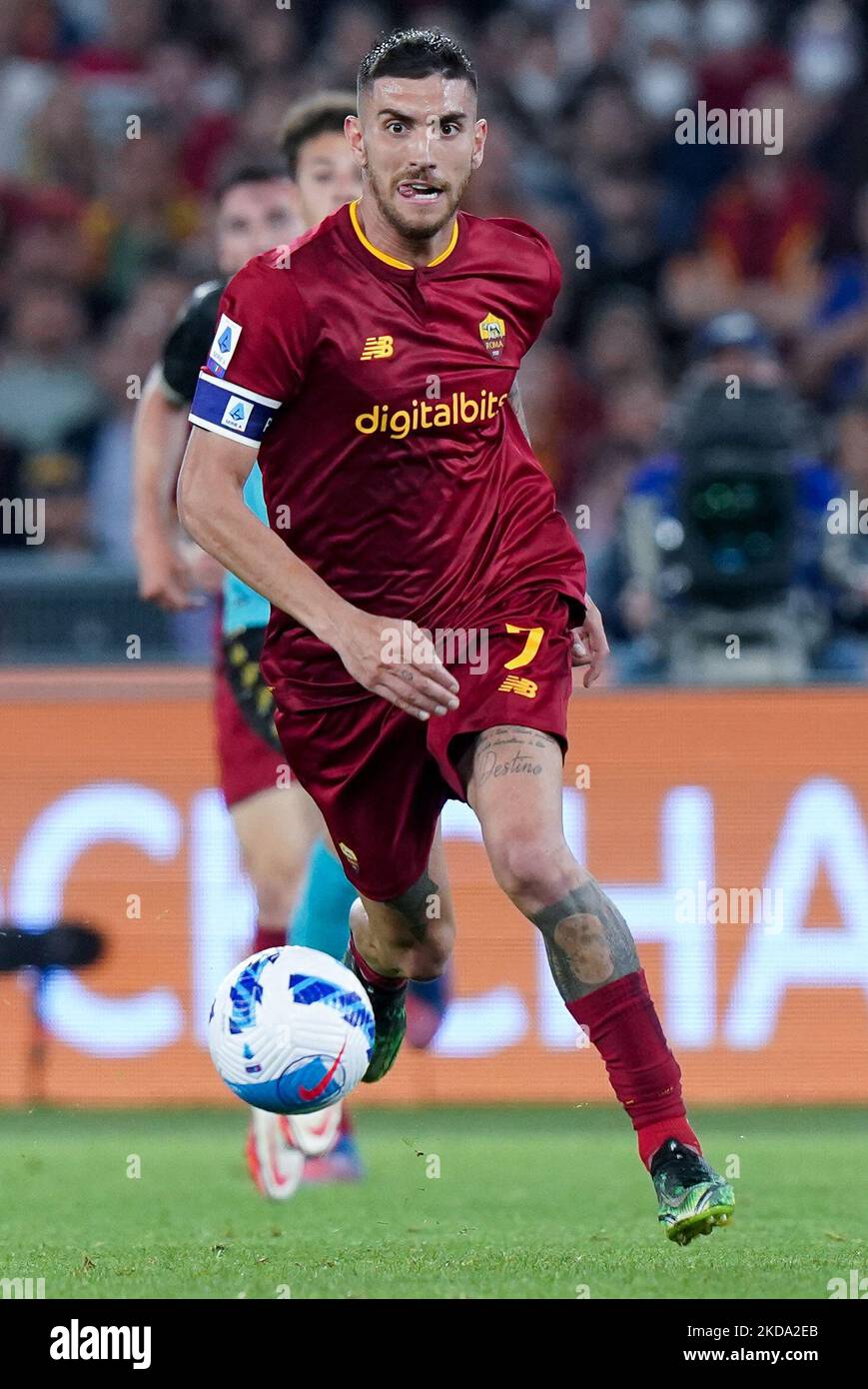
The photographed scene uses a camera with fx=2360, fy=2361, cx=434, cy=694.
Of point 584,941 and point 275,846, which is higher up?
point 275,846

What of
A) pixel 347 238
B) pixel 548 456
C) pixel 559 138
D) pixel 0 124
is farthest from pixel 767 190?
pixel 347 238

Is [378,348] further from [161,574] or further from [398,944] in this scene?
[161,574]

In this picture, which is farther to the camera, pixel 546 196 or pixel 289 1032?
pixel 546 196

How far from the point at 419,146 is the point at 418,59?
0.61 feet

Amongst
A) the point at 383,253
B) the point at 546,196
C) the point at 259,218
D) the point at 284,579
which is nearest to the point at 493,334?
the point at 383,253

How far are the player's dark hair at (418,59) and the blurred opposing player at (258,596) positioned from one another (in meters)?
1.52

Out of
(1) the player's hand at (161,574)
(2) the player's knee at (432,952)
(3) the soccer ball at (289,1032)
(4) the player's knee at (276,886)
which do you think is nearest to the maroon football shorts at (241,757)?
(4) the player's knee at (276,886)

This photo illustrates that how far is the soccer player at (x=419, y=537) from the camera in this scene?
4.57m

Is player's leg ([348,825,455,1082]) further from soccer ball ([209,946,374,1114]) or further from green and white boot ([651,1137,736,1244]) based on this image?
green and white boot ([651,1137,736,1244])

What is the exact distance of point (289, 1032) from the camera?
4.87m

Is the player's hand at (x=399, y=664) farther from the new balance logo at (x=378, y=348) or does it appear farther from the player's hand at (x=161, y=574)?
the player's hand at (x=161, y=574)

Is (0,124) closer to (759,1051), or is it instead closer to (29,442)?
(29,442)

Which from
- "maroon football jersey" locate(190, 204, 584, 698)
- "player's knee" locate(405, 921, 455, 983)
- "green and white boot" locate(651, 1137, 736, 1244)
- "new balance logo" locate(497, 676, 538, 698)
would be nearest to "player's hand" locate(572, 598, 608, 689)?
"maroon football jersey" locate(190, 204, 584, 698)

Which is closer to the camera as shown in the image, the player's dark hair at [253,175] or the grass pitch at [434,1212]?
the grass pitch at [434,1212]
